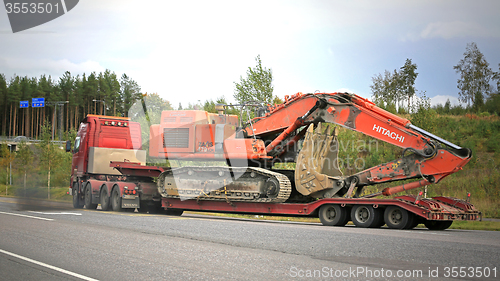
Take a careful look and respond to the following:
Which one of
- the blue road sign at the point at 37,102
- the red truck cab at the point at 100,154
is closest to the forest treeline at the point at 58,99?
the blue road sign at the point at 37,102

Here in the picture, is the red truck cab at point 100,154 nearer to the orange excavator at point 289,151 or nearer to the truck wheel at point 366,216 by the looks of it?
the orange excavator at point 289,151

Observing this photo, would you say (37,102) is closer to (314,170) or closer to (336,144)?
(336,144)

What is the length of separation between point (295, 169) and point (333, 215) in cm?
217

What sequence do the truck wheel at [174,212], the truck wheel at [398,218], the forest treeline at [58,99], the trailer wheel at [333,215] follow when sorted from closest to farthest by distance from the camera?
the truck wheel at [398,218] → the trailer wheel at [333,215] → the truck wheel at [174,212] → the forest treeline at [58,99]

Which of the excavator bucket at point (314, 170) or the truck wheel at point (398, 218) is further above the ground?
the excavator bucket at point (314, 170)

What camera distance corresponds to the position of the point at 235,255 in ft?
27.1

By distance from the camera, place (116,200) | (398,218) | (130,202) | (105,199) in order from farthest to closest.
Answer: (105,199)
(116,200)
(130,202)
(398,218)

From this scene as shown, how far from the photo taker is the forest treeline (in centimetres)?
9007

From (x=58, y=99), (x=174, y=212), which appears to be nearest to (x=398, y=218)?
(x=174, y=212)

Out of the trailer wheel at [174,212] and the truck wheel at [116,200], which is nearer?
the truck wheel at [116,200]

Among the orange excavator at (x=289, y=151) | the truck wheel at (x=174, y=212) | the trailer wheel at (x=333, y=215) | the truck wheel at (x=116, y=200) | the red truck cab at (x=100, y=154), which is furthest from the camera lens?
the red truck cab at (x=100, y=154)

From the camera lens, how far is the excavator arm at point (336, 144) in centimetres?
1354

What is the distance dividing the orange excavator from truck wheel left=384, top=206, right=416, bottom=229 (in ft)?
3.69

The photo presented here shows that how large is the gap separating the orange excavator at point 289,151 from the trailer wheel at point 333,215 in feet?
2.77
